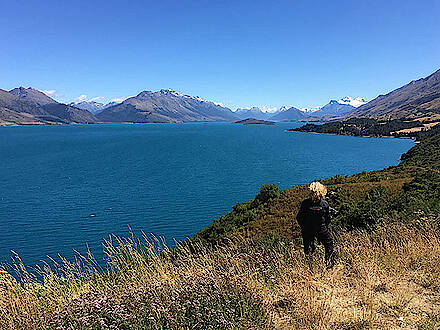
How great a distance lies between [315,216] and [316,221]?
5.1 inches

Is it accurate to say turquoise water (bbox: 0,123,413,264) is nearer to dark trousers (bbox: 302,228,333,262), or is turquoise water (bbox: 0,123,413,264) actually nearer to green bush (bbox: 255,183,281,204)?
green bush (bbox: 255,183,281,204)

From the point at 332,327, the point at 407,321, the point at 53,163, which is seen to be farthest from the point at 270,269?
the point at 53,163

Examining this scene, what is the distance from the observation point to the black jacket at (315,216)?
22.4 ft

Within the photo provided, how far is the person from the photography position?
6770mm

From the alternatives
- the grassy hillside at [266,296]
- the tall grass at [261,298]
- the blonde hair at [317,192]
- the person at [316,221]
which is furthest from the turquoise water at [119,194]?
the tall grass at [261,298]

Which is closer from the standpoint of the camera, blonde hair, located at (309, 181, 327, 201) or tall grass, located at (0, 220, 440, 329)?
tall grass, located at (0, 220, 440, 329)

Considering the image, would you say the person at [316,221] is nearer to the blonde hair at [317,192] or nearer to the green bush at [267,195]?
the blonde hair at [317,192]

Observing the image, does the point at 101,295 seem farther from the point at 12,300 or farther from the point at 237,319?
the point at 237,319

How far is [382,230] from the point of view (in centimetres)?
798

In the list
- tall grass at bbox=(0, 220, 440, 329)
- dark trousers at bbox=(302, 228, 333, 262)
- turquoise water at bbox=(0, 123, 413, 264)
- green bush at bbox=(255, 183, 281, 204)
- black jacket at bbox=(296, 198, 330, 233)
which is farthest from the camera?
turquoise water at bbox=(0, 123, 413, 264)

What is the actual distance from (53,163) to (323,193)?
8953cm

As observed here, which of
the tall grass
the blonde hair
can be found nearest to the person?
the blonde hair

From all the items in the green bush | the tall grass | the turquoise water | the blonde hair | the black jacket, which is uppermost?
the blonde hair

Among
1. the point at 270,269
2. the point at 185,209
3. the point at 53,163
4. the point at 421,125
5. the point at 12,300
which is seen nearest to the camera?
the point at 12,300
